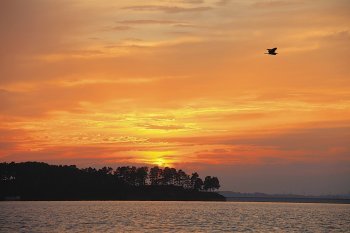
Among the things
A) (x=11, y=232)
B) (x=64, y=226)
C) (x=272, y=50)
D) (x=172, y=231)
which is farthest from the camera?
(x=64, y=226)

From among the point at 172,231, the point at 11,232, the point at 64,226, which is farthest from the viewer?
the point at 64,226

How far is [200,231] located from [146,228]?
9863 millimetres

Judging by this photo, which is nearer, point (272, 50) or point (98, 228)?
point (272, 50)

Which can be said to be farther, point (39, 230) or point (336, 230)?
point (336, 230)

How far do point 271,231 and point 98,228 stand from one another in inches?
1120

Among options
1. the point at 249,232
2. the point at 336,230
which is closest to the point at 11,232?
the point at 249,232

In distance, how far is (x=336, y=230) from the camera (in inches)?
3875

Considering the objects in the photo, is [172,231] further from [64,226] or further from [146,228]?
[64,226]

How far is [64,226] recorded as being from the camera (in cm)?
9319

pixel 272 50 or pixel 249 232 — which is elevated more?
pixel 272 50

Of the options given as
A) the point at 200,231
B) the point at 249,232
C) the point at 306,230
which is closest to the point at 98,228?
the point at 200,231

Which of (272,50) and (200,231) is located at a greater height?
(272,50)

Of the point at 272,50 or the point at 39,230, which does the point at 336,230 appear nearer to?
the point at 272,50

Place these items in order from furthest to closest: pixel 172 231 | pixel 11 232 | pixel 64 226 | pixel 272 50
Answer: pixel 64 226 < pixel 172 231 < pixel 11 232 < pixel 272 50
